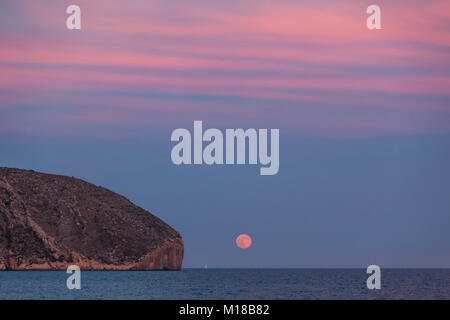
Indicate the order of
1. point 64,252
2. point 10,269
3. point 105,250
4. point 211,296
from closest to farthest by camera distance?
1. point 211,296
2. point 10,269
3. point 64,252
4. point 105,250

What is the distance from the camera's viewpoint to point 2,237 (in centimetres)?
17488

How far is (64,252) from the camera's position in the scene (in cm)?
18475
